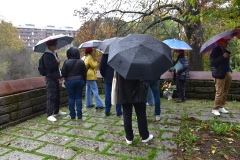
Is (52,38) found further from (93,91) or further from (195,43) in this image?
(195,43)

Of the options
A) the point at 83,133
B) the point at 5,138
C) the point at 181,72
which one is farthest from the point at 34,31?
the point at 83,133

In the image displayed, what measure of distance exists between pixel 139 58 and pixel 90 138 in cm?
164

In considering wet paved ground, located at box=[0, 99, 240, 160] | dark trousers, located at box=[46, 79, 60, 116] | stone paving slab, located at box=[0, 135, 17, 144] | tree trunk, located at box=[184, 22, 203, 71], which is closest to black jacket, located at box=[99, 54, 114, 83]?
wet paved ground, located at box=[0, 99, 240, 160]

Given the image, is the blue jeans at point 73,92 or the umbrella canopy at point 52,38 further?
the blue jeans at point 73,92

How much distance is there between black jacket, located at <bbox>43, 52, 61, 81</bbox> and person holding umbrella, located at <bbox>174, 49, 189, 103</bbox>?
10.6ft

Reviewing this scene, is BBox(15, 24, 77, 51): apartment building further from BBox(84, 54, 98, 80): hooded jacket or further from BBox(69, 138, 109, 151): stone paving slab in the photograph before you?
BBox(69, 138, 109, 151): stone paving slab

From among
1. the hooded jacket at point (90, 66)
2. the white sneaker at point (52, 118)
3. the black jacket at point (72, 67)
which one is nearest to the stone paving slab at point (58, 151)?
the white sneaker at point (52, 118)

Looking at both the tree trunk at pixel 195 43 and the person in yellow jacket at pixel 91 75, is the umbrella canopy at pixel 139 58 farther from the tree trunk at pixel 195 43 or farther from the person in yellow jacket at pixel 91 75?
the tree trunk at pixel 195 43

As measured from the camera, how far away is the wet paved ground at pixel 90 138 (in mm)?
2854

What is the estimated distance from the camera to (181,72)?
18.9 feet

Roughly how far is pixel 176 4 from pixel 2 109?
8.13 meters

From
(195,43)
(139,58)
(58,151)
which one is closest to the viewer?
(139,58)

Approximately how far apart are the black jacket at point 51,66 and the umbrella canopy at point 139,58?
1974 mm

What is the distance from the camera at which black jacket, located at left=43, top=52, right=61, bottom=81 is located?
4.37 m
